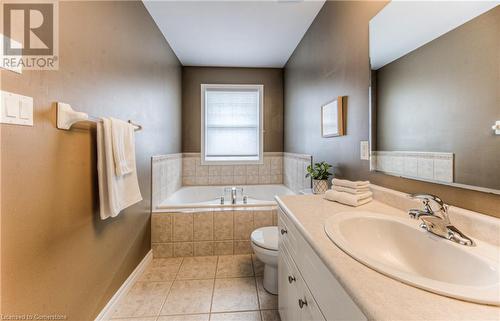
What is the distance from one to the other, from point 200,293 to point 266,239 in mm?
688

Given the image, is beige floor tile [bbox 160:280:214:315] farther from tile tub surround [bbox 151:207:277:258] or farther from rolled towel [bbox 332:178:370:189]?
rolled towel [bbox 332:178:370:189]

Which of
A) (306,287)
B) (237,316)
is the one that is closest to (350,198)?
(306,287)

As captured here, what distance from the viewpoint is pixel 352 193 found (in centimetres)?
122

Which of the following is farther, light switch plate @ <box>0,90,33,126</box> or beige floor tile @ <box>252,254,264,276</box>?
beige floor tile @ <box>252,254,264,276</box>

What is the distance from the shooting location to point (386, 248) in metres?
0.90

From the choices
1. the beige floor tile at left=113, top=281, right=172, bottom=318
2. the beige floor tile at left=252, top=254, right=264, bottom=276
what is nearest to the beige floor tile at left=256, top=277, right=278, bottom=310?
the beige floor tile at left=252, top=254, right=264, bottom=276

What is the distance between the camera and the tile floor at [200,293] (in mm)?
1520

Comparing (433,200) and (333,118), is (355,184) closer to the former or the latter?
(433,200)

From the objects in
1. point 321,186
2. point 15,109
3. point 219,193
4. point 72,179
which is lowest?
point 219,193

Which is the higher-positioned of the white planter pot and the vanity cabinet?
the white planter pot

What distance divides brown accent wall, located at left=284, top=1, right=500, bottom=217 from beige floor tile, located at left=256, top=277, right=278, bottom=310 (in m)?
1.10

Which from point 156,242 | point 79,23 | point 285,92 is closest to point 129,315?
point 156,242

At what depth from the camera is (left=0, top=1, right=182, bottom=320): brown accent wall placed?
34.4 inches

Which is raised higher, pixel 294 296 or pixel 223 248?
pixel 294 296
